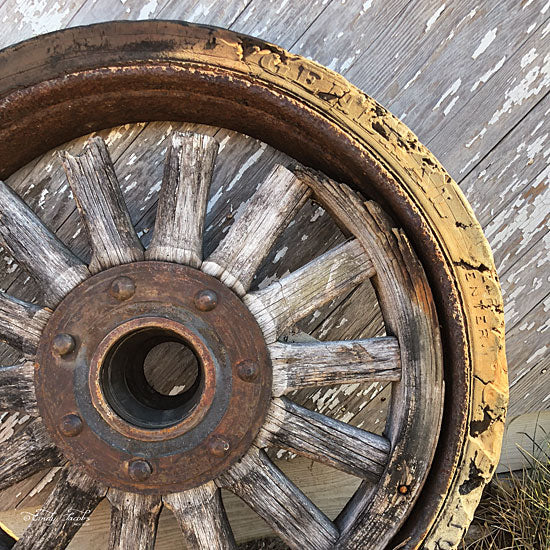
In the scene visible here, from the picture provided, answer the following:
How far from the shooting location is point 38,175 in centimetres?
139

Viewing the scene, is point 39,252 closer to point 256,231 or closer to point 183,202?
point 183,202

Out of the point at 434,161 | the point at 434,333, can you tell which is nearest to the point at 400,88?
the point at 434,161

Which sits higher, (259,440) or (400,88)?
(400,88)

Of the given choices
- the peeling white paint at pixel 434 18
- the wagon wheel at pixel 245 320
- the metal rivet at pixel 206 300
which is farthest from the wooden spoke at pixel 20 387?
the peeling white paint at pixel 434 18

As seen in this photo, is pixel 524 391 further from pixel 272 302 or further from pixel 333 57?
pixel 333 57

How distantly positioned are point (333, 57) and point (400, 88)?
0.66 feet

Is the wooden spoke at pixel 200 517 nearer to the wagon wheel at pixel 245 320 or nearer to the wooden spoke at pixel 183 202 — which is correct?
the wagon wheel at pixel 245 320

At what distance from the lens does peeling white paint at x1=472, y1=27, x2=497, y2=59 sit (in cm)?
138

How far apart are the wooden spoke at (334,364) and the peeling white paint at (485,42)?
2.80ft

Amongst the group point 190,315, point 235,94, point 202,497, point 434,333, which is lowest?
point 202,497

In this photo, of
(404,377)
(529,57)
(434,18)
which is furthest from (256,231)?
(529,57)

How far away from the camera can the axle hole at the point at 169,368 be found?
147 cm

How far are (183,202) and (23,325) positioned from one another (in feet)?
1.39

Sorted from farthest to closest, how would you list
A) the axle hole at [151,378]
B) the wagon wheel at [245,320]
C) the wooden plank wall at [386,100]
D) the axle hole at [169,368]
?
the axle hole at [169,368]
the wooden plank wall at [386,100]
the axle hole at [151,378]
the wagon wheel at [245,320]
